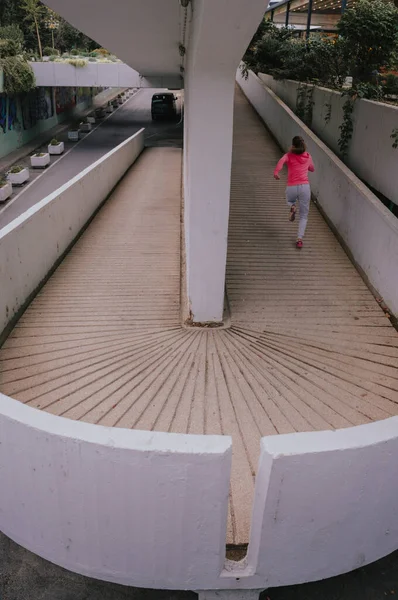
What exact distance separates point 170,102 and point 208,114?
3083 cm

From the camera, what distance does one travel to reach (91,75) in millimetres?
26328

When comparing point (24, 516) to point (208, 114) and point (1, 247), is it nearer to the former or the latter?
point (1, 247)

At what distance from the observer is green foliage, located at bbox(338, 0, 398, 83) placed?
1047cm

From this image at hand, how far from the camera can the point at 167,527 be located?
293cm

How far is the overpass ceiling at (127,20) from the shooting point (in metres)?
6.04

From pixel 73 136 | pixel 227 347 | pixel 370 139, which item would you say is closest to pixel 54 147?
pixel 73 136

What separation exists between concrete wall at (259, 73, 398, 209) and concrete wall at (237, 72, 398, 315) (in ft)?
1.52

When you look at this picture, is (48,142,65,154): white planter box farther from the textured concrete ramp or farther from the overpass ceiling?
the textured concrete ramp

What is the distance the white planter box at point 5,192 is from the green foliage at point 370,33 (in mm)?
12039

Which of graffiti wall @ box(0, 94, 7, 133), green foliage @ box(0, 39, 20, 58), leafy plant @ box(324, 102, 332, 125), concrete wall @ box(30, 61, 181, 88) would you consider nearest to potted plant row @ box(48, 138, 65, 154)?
graffiti wall @ box(0, 94, 7, 133)

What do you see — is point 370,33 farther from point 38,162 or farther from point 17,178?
point 38,162

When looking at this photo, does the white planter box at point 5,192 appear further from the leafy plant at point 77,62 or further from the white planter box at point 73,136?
the white planter box at point 73,136

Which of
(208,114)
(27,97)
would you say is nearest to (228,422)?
(208,114)

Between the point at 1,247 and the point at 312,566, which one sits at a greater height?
the point at 1,247
